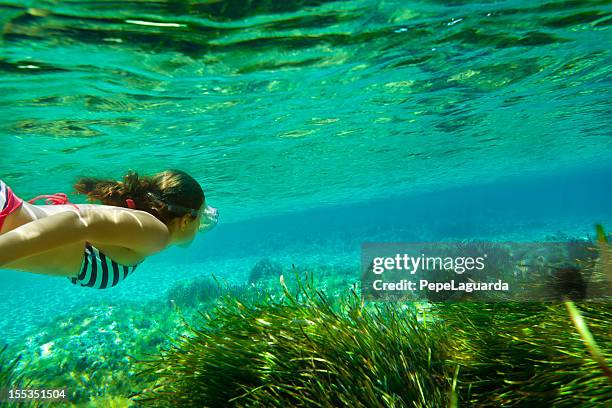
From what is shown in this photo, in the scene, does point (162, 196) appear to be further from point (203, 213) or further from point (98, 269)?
point (98, 269)

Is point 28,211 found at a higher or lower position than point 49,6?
lower

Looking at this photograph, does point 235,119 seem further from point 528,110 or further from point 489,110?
point 528,110

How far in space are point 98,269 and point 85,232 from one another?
1.15m

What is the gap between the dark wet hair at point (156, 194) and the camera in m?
3.24

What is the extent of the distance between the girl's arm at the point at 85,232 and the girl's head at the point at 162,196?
0.43 meters

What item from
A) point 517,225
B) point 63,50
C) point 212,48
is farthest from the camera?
point 517,225

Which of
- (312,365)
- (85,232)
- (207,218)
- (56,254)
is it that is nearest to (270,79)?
(207,218)

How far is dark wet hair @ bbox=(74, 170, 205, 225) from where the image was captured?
3.24 metres

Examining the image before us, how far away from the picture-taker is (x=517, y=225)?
138ft

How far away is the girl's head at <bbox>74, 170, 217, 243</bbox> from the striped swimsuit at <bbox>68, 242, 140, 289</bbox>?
490mm

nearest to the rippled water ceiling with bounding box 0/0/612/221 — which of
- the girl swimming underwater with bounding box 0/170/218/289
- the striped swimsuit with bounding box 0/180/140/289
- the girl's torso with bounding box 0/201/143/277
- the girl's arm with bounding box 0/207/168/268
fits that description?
the girl swimming underwater with bounding box 0/170/218/289

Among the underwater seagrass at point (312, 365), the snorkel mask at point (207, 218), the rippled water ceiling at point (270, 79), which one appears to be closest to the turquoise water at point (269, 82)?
the rippled water ceiling at point (270, 79)

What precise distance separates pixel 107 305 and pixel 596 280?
20189 millimetres

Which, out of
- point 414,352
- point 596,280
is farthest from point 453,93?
point 414,352
